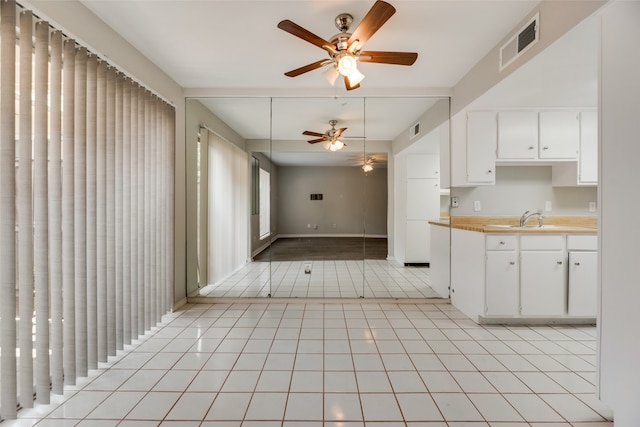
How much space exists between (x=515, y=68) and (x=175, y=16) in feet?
8.55

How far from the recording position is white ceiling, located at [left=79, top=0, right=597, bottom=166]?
82.4 inches

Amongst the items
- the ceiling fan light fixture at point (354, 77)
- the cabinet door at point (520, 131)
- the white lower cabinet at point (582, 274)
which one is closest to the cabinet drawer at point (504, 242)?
the white lower cabinet at point (582, 274)

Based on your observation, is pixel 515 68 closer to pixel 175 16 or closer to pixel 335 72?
pixel 335 72

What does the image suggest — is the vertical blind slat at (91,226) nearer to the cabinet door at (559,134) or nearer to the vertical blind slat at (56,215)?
the vertical blind slat at (56,215)

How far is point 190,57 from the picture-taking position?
2.80m

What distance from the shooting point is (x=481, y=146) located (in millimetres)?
3246

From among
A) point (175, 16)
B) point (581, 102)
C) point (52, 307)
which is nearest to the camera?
point (52, 307)

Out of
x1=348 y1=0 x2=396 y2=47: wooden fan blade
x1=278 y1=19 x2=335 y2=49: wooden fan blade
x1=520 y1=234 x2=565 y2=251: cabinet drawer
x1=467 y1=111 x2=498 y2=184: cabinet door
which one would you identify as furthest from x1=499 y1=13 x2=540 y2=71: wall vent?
x1=520 y1=234 x2=565 y2=251: cabinet drawer

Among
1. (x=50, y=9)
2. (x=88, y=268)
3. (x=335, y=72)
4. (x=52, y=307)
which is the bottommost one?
(x=52, y=307)

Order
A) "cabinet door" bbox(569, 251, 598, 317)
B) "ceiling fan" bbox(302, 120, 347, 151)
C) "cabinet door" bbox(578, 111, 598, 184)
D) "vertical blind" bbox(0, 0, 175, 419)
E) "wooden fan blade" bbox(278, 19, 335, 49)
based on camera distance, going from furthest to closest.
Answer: "ceiling fan" bbox(302, 120, 347, 151) → "cabinet door" bbox(578, 111, 598, 184) → "cabinet door" bbox(569, 251, 598, 317) → "wooden fan blade" bbox(278, 19, 335, 49) → "vertical blind" bbox(0, 0, 175, 419)

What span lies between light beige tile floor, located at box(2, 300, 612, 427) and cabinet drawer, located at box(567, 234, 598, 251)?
0.76 metres

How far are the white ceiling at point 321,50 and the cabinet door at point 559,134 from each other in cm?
20

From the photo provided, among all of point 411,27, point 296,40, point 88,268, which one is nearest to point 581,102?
point 411,27

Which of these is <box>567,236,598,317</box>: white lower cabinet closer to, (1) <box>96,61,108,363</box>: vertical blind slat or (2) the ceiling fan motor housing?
(2) the ceiling fan motor housing
